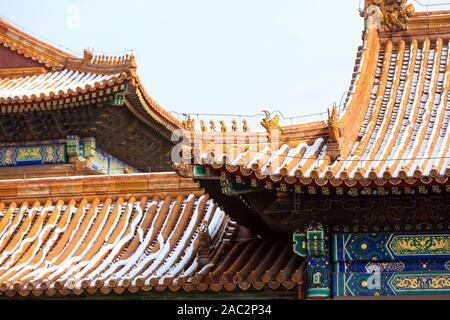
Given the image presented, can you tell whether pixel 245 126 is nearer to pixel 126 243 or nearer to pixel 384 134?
pixel 384 134

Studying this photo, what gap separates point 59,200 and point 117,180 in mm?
961

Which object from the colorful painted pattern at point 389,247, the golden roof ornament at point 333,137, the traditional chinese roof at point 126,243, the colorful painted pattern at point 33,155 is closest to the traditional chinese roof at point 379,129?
the golden roof ornament at point 333,137

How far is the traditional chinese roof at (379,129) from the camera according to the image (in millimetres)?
15789

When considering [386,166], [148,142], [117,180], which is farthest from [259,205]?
[148,142]

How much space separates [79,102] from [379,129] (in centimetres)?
970

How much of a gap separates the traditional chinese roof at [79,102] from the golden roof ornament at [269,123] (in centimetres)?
872

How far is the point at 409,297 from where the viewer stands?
16.2 meters

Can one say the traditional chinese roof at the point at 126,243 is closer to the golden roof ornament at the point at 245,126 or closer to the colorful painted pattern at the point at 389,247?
the colorful painted pattern at the point at 389,247

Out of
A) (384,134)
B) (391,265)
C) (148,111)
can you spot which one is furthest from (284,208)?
(148,111)

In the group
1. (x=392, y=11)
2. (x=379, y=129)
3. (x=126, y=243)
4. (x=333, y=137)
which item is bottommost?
(x=126, y=243)

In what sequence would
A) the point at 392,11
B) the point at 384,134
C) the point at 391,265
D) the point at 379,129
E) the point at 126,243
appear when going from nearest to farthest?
1. the point at 391,265
2. the point at 384,134
3. the point at 379,129
4. the point at 126,243
5. the point at 392,11

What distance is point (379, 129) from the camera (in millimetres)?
18125

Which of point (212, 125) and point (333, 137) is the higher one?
point (212, 125)

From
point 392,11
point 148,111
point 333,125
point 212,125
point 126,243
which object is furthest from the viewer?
point 148,111
